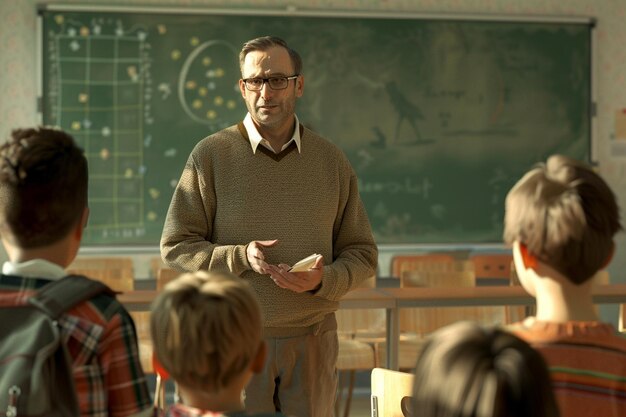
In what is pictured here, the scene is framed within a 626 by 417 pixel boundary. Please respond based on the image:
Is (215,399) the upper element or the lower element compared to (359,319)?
upper

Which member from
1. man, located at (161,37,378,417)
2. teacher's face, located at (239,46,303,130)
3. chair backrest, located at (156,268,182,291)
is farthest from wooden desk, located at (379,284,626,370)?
teacher's face, located at (239,46,303,130)

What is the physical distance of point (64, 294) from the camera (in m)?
1.52

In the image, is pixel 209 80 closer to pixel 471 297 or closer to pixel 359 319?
pixel 359 319

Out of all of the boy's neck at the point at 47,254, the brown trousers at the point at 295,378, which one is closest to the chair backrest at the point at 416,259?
the brown trousers at the point at 295,378

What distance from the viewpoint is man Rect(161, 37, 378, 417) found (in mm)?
2723

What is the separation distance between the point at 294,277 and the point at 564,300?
1.12m

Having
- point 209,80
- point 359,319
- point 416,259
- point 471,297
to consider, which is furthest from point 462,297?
point 209,80

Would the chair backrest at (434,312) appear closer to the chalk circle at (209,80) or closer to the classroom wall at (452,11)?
Answer: the classroom wall at (452,11)

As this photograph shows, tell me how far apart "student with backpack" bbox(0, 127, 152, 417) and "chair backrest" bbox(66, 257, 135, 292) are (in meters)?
3.23

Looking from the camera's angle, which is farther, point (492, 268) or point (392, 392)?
point (492, 268)

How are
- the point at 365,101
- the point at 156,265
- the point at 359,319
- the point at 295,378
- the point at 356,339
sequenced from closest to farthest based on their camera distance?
the point at 295,378 → the point at 359,319 → the point at 356,339 → the point at 156,265 → the point at 365,101

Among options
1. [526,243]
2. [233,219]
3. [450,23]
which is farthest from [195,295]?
[450,23]

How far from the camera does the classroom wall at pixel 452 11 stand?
20.4 ft

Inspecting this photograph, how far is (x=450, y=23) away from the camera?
6.66m
